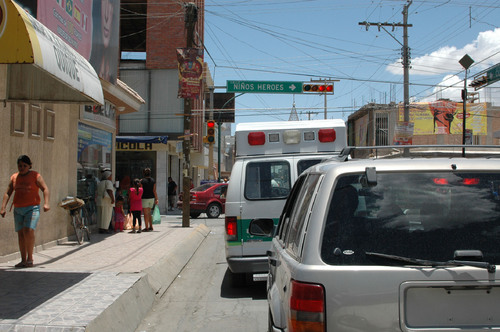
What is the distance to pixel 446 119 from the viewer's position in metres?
46.1

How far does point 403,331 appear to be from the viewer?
2465mm

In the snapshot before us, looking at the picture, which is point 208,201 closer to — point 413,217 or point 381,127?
point 413,217

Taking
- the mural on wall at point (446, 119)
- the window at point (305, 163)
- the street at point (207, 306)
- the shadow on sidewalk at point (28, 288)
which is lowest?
the street at point (207, 306)

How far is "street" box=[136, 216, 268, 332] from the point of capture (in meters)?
6.07

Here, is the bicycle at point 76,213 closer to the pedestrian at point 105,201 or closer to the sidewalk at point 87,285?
the sidewalk at point 87,285

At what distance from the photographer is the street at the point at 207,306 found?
607 centimetres

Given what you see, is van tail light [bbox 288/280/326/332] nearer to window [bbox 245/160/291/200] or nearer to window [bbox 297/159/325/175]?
window [bbox 245/160/291/200]

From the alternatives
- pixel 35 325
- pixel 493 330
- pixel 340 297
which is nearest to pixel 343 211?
pixel 340 297

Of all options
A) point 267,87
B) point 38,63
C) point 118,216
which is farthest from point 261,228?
point 267,87

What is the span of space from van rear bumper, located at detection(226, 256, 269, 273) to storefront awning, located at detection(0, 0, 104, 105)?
331cm

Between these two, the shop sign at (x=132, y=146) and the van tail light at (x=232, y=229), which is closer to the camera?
the van tail light at (x=232, y=229)

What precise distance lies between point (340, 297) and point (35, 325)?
143 inches

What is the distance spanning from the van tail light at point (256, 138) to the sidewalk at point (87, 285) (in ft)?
8.76

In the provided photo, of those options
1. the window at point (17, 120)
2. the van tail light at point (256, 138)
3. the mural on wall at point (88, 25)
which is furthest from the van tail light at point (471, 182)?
the mural on wall at point (88, 25)
